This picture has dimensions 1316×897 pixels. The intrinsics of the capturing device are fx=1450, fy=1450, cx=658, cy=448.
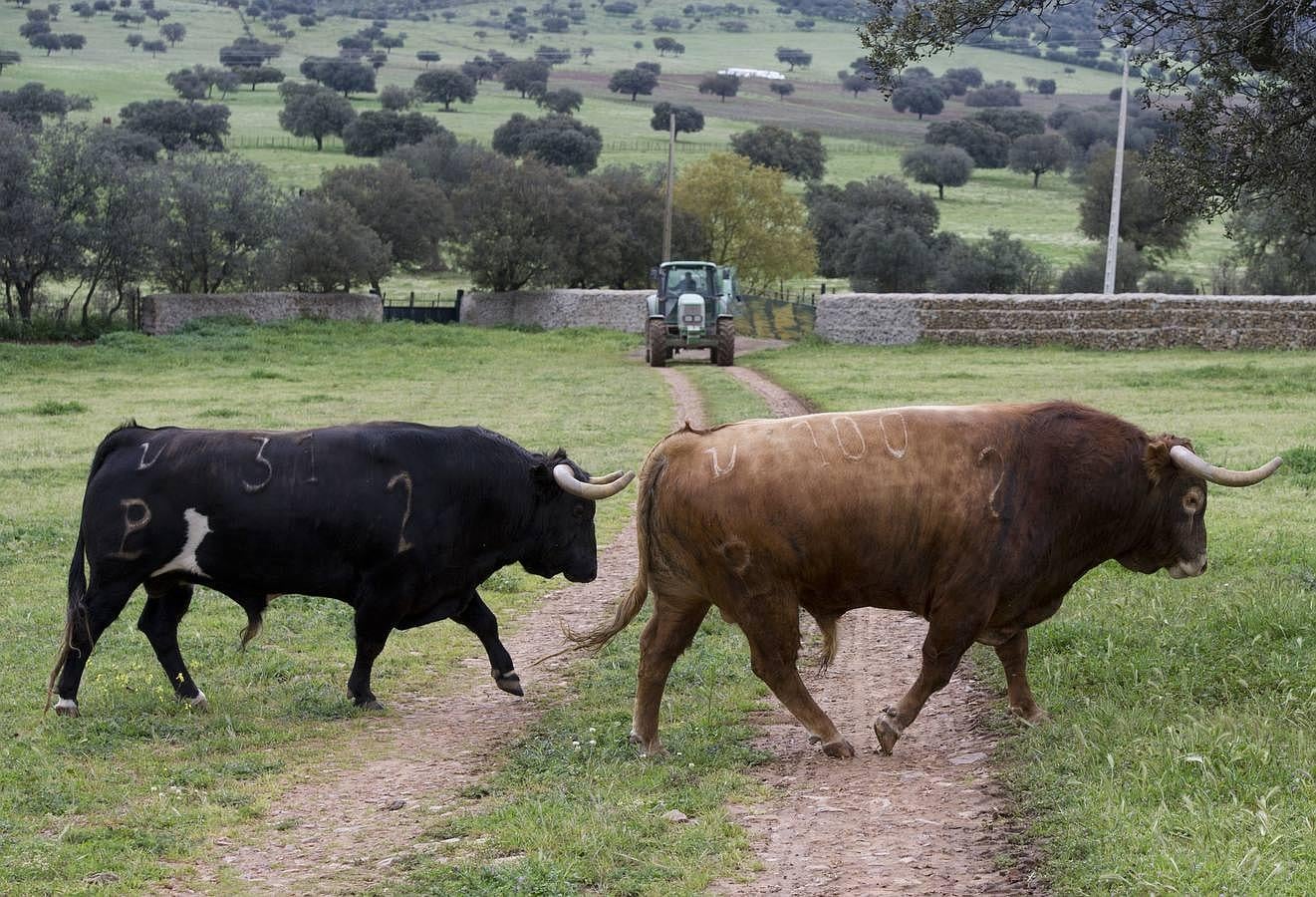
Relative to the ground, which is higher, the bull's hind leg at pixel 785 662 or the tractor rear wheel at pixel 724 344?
the bull's hind leg at pixel 785 662

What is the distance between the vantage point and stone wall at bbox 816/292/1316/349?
38406 mm

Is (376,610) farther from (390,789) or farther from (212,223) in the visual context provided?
(212,223)

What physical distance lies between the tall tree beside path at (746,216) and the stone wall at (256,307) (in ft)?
65.5

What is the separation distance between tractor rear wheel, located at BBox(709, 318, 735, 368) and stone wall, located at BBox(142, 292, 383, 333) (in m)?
15.4

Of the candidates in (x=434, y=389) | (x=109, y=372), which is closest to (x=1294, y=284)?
(x=434, y=389)

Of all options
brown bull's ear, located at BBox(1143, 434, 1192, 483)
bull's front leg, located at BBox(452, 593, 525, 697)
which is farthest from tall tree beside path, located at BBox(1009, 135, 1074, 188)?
brown bull's ear, located at BBox(1143, 434, 1192, 483)

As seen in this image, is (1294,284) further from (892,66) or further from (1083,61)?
(1083,61)

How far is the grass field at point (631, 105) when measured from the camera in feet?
290

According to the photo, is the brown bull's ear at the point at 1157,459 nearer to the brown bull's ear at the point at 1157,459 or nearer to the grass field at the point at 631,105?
the brown bull's ear at the point at 1157,459

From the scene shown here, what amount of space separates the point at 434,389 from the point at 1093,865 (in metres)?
24.7

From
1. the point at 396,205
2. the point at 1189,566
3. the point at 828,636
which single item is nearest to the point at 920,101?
the point at 396,205

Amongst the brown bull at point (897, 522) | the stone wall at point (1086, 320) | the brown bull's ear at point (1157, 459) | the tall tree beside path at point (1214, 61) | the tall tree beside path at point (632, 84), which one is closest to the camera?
the brown bull at point (897, 522)

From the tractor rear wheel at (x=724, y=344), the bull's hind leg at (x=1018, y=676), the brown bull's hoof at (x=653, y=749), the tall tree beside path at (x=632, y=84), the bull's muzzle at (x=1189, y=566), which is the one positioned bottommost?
the tractor rear wheel at (x=724, y=344)

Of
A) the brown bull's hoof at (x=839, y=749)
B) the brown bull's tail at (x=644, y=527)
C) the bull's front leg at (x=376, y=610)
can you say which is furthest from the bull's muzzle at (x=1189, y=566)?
the bull's front leg at (x=376, y=610)
